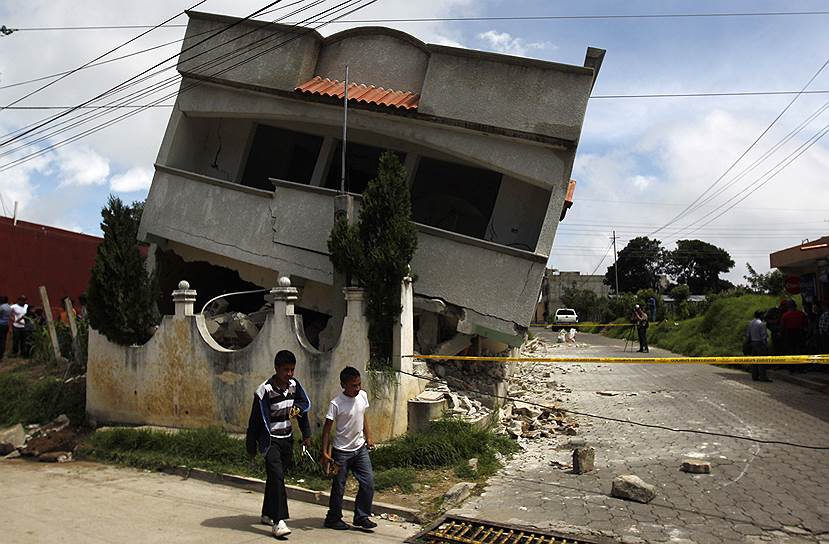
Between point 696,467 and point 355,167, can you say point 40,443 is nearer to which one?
point 355,167

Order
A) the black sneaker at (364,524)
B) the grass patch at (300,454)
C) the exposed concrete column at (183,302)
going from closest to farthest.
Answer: the black sneaker at (364,524), the grass patch at (300,454), the exposed concrete column at (183,302)

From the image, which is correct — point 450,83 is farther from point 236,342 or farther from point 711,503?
point 711,503

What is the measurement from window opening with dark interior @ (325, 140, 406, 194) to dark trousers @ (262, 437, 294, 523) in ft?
27.5

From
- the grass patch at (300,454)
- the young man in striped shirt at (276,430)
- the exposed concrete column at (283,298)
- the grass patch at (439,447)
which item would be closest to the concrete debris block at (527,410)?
the grass patch at (300,454)

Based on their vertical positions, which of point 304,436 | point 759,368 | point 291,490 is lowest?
point 291,490

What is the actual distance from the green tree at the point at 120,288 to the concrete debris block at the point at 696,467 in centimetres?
825

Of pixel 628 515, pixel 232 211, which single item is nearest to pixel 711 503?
pixel 628 515

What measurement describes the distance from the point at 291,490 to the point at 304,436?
1464mm

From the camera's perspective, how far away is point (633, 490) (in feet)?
20.4

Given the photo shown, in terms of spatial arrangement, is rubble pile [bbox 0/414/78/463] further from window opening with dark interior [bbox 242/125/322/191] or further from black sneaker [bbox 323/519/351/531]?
window opening with dark interior [bbox 242/125/322/191]

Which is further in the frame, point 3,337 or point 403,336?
point 3,337

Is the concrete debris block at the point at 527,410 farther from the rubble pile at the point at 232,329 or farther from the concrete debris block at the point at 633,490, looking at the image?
the rubble pile at the point at 232,329

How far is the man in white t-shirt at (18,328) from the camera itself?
1519 centimetres

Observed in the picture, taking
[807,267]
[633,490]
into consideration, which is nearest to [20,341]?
[633,490]
